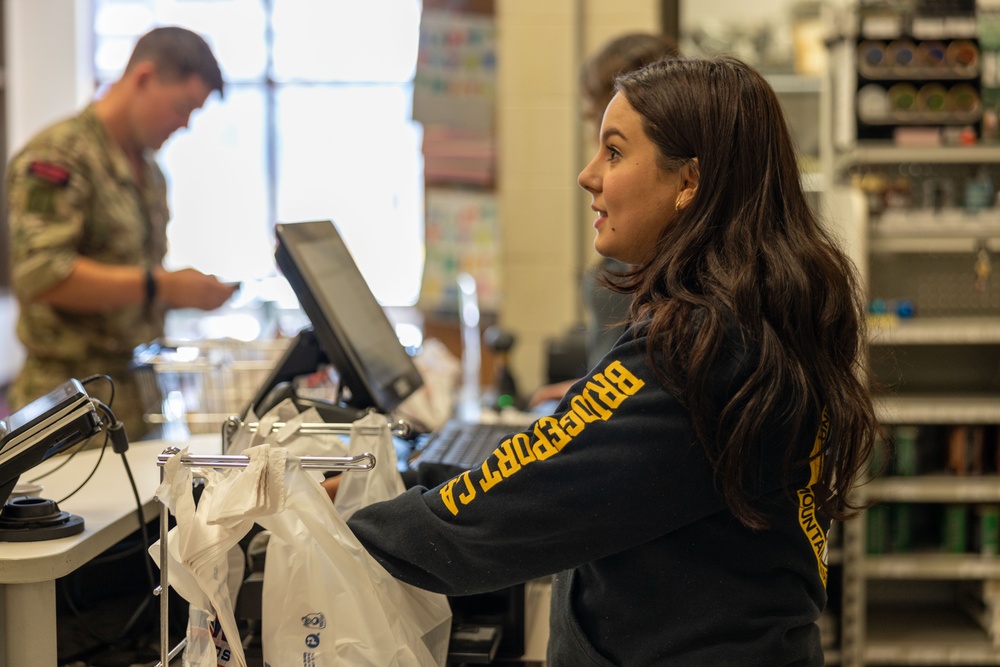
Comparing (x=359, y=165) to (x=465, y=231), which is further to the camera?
(x=359, y=165)

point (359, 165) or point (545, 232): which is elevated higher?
point (359, 165)

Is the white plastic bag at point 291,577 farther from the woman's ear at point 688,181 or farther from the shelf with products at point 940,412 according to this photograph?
the shelf with products at point 940,412

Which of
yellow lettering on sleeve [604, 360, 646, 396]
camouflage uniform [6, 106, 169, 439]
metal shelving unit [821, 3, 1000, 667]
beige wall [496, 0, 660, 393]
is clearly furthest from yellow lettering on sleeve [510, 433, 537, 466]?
beige wall [496, 0, 660, 393]

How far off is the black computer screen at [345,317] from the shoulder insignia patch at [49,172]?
101cm

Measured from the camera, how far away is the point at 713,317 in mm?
1119

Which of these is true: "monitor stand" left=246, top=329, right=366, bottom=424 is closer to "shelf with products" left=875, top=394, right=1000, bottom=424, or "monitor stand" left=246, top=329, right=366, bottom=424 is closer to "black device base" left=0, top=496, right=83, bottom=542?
"black device base" left=0, top=496, right=83, bottom=542

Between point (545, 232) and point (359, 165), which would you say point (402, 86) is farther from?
point (545, 232)

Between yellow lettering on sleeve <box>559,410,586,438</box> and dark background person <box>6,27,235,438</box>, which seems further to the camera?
dark background person <box>6,27,235,438</box>

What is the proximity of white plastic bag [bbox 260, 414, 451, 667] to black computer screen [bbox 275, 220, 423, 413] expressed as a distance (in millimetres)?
462

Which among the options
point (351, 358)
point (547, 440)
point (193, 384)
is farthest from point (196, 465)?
point (193, 384)

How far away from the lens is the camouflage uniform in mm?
2545

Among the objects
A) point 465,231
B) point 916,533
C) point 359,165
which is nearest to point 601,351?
point 916,533

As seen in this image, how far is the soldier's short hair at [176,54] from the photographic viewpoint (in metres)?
2.70

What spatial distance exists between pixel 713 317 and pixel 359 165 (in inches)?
179
